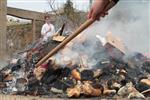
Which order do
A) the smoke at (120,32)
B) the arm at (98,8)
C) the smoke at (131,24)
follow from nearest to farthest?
1. the arm at (98,8)
2. the smoke at (120,32)
3. the smoke at (131,24)

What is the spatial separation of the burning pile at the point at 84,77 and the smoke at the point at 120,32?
0.11 m

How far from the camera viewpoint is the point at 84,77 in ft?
18.9

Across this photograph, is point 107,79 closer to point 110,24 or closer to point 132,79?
point 132,79

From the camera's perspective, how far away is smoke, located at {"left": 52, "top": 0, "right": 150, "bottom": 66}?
6316mm

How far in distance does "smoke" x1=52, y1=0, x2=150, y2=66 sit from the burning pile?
0.35ft

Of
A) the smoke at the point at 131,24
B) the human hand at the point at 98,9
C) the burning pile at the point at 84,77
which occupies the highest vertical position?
the smoke at the point at 131,24

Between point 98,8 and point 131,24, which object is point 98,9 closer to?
point 98,8

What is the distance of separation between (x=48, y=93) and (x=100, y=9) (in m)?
3.35

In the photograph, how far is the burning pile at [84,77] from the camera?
18.0 ft

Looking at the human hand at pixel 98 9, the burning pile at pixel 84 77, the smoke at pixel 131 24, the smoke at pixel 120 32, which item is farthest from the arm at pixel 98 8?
the smoke at pixel 131 24

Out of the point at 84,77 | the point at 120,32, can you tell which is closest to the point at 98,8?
the point at 84,77

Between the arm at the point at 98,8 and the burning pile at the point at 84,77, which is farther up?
the arm at the point at 98,8

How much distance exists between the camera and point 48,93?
563 centimetres

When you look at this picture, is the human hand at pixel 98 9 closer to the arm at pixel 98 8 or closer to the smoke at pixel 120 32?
the arm at pixel 98 8
